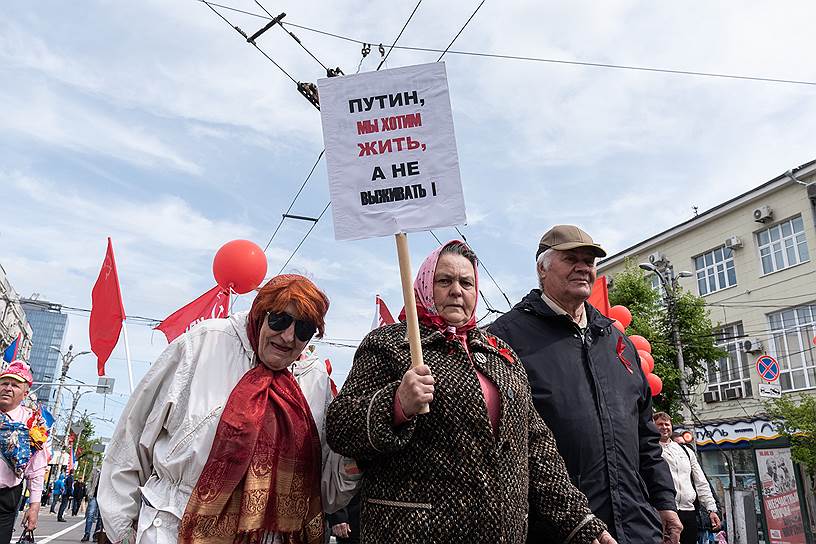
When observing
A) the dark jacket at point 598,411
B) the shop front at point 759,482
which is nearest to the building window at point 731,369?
the shop front at point 759,482

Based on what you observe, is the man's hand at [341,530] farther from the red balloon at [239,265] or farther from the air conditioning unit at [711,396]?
the air conditioning unit at [711,396]

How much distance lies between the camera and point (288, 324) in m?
2.73

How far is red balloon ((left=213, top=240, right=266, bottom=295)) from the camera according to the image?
7.42 m

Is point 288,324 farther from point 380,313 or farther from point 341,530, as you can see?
point 380,313

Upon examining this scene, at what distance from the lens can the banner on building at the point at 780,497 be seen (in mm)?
16297

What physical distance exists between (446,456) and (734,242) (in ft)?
84.4

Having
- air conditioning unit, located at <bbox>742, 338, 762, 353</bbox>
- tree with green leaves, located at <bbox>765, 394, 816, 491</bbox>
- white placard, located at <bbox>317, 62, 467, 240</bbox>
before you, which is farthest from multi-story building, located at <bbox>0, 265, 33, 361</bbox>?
white placard, located at <bbox>317, 62, 467, 240</bbox>

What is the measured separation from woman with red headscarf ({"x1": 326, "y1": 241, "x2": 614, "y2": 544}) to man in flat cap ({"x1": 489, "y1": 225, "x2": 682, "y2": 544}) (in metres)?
0.25

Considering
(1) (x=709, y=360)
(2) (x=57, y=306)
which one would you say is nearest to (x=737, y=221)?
(1) (x=709, y=360)

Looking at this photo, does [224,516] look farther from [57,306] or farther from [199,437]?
[57,306]

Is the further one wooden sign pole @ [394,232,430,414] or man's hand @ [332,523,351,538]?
man's hand @ [332,523,351,538]

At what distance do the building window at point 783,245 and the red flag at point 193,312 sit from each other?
2127 cm

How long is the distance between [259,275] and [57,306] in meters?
17.5

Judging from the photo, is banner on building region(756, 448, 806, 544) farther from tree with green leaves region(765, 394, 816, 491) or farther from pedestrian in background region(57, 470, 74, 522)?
pedestrian in background region(57, 470, 74, 522)
